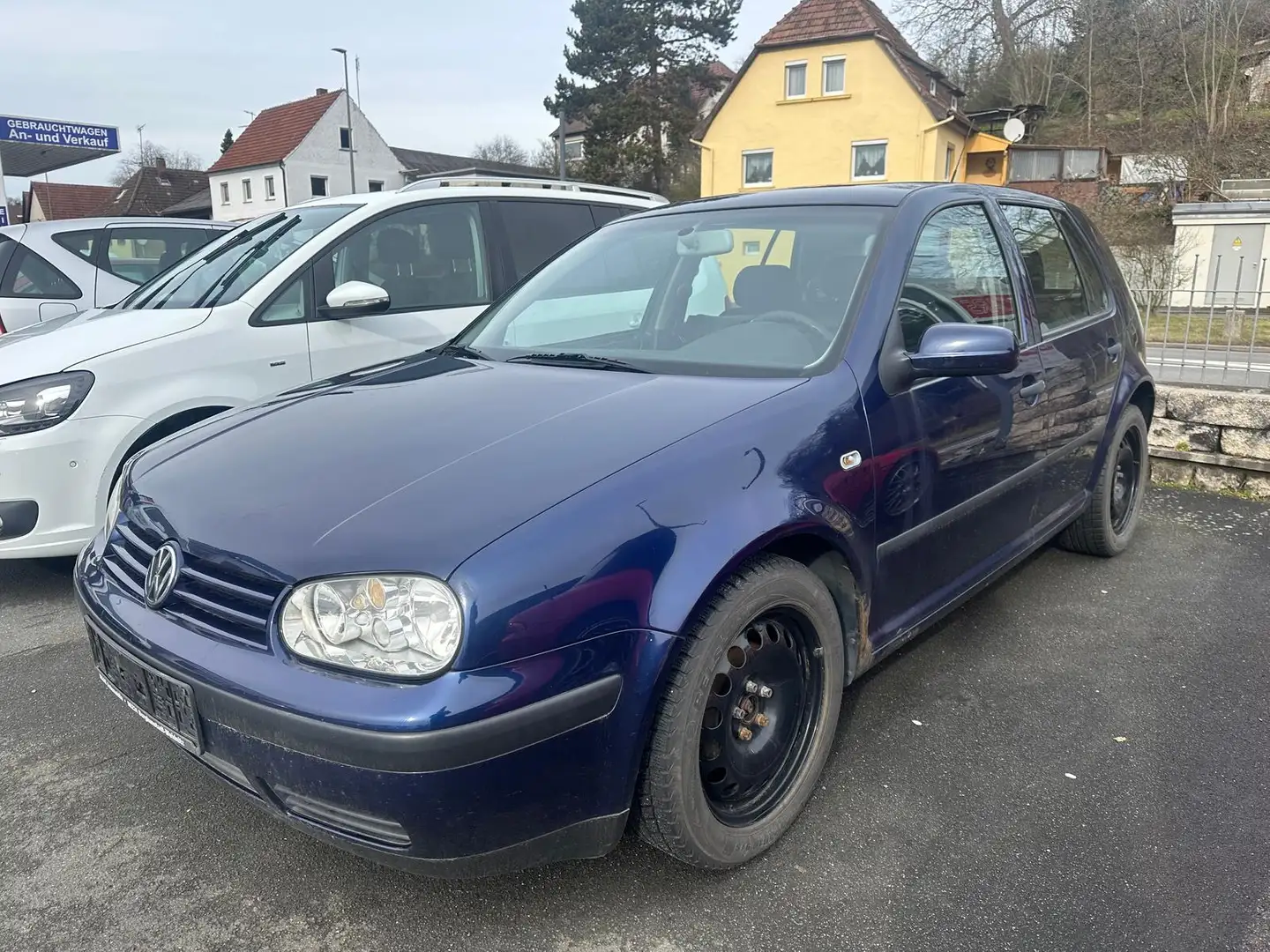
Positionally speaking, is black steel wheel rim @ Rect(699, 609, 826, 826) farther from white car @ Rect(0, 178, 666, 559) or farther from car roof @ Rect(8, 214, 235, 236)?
car roof @ Rect(8, 214, 235, 236)

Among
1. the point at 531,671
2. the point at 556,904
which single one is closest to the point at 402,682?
the point at 531,671

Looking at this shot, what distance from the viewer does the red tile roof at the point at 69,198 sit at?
5403 cm

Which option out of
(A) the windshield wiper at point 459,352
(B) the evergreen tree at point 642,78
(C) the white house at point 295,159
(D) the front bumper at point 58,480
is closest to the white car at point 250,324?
(D) the front bumper at point 58,480

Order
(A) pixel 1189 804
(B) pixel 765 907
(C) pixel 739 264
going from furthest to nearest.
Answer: (C) pixel 739 264
(A) pixel 1189 804
(B) pixel 765 907

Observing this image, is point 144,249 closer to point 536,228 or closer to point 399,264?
point 399,264

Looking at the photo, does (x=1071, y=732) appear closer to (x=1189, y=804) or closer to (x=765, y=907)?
(x=1189, y=804)

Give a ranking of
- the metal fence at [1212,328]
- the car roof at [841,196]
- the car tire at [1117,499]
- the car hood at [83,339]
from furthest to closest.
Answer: the metal fence at [1212,328], the car tire at [1117,499], the car hood at [83,339], the car roof at [841,196]

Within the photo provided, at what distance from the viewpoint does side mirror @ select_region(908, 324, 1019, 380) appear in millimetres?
2473

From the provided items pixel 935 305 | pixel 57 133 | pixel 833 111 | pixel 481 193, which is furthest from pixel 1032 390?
pixel 833 111

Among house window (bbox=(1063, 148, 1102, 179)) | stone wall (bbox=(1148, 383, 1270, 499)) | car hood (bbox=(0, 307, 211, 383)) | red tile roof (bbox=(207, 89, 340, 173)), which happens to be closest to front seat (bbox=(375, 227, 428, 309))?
car hood (bbox=(0, 307, 211, 383))

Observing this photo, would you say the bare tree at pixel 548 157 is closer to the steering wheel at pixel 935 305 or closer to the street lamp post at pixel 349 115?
the street lamp post at pixel 349 115

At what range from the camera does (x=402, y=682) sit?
1662 millimetres

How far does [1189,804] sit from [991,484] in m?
1.06

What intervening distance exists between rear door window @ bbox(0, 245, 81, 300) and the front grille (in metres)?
5.06
